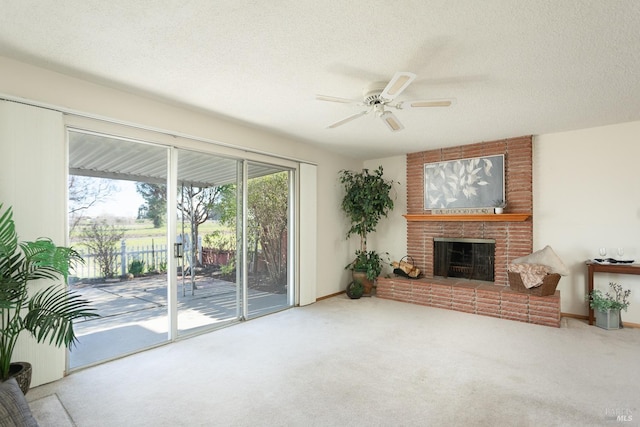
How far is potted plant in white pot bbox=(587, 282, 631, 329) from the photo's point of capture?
3.74m

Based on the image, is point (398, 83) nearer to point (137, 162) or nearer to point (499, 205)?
point (137, 162)

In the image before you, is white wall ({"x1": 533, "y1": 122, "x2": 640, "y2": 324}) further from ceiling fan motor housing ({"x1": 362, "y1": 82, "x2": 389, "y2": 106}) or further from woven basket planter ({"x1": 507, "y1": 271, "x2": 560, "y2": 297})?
ceiling fan motor housing ({"x1": 362, "y1": 82, "x2": 389, "y2": 106})

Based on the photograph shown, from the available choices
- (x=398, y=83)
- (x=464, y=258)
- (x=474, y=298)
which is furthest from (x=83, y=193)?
(x=464, y=258)

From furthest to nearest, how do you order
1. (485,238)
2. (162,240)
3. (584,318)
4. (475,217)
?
(485,238) → (475,217) → (584,318) → (162,240)

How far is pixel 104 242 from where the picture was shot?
3.09m

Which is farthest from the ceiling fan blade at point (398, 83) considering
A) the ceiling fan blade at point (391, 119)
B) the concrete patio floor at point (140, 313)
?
the concrete patio floor at point (140, 313)

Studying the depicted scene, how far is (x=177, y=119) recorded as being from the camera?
3414 mm

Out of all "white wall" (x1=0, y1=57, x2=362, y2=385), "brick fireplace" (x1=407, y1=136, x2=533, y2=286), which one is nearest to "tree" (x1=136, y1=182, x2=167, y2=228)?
"white wall" (x1=0, y1=57, x2=362, y2=385)

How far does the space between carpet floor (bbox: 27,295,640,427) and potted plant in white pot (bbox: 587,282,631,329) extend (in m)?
0.13

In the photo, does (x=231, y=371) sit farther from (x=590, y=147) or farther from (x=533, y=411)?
A: (x=590, y=147)

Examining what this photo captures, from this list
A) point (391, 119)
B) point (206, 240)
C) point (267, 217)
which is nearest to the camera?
point (391, 119)

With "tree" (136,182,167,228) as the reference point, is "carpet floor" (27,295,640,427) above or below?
below

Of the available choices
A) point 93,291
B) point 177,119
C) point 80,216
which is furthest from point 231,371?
point 177,119

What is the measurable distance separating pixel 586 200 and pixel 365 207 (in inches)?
115
